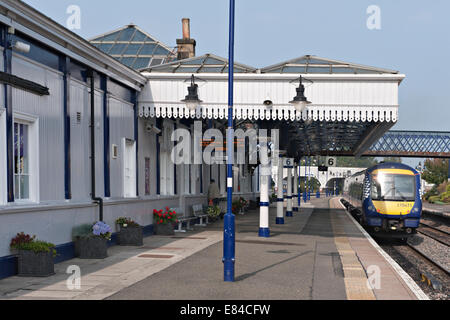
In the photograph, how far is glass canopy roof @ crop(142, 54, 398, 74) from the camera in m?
16.2

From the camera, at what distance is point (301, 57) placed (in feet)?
57.7

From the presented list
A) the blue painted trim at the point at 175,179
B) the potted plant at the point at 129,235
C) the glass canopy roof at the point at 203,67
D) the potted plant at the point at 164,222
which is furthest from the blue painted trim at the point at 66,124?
the blue painted trim at the point at 175,179

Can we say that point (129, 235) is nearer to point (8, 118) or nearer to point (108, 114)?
point (108, 114)

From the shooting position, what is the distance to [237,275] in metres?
10.2

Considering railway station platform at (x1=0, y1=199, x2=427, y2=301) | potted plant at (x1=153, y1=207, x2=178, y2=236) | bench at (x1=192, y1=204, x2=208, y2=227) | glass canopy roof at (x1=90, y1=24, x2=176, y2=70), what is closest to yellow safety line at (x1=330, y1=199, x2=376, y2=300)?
railway station platform at (x1=0, y1=199, x2=427, y2=301)

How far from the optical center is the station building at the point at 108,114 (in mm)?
10219

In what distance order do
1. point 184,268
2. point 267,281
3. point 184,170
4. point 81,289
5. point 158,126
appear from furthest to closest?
1. point 184,170
2. point 158,126
3. point 184,268
4. point 267,281
5. point 81,289

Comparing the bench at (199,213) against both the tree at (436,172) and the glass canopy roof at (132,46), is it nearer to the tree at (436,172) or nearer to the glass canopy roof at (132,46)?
the glass canopy roof at (132,46)

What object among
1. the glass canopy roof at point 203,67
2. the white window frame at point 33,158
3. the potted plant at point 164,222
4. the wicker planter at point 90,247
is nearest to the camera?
the white window frame at point 33,158

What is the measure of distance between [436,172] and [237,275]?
94.0 meters
